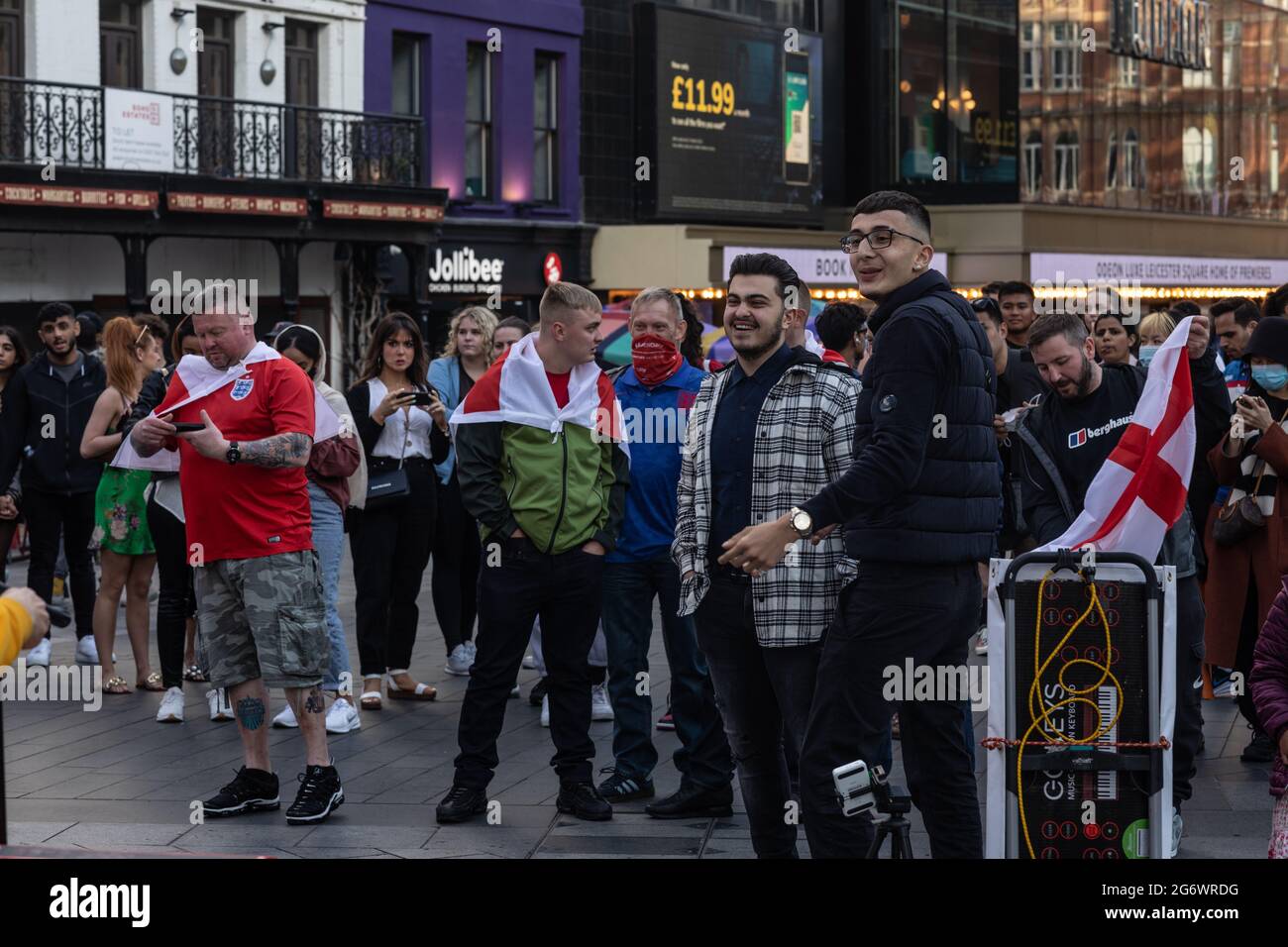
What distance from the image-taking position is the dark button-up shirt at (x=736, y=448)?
5.82 meters

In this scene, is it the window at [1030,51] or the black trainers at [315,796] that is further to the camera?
the window at [1030,51]

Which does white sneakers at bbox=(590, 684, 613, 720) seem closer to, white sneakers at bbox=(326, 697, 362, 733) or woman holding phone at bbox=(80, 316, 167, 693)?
white sneakers at bbox=(326, 697, 362, 733)

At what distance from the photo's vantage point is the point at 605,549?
7438 mm

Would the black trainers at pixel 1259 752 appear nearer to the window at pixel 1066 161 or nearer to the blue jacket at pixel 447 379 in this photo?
the blue jacket at pixel 447 379

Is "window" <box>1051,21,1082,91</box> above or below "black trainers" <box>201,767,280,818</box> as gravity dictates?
above

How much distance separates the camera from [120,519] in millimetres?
10195

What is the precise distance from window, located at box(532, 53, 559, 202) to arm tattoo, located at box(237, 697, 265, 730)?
25.3 meters

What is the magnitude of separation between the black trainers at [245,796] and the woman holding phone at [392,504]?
→ 228cm

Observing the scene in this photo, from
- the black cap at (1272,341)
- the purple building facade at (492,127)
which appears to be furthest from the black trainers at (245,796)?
the purple building facade at (492,127)

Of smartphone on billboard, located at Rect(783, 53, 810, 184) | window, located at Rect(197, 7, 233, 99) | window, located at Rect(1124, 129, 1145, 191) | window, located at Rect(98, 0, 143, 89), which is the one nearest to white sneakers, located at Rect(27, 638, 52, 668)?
window, located at Rect(98, 0, 143, 89)

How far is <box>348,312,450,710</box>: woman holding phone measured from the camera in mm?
9773

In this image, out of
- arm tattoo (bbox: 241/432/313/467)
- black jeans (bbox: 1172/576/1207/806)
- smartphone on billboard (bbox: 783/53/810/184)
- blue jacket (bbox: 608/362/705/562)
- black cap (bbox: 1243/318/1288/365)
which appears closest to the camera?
black jeans (bbox: 1172/576/1207/806)

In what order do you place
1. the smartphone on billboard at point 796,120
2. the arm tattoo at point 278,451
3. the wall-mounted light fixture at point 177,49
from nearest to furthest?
the arm tattoo at point 278,451, the wall-mounted light fixture at point 177,49, the smartphone on billboard at point 796,120
